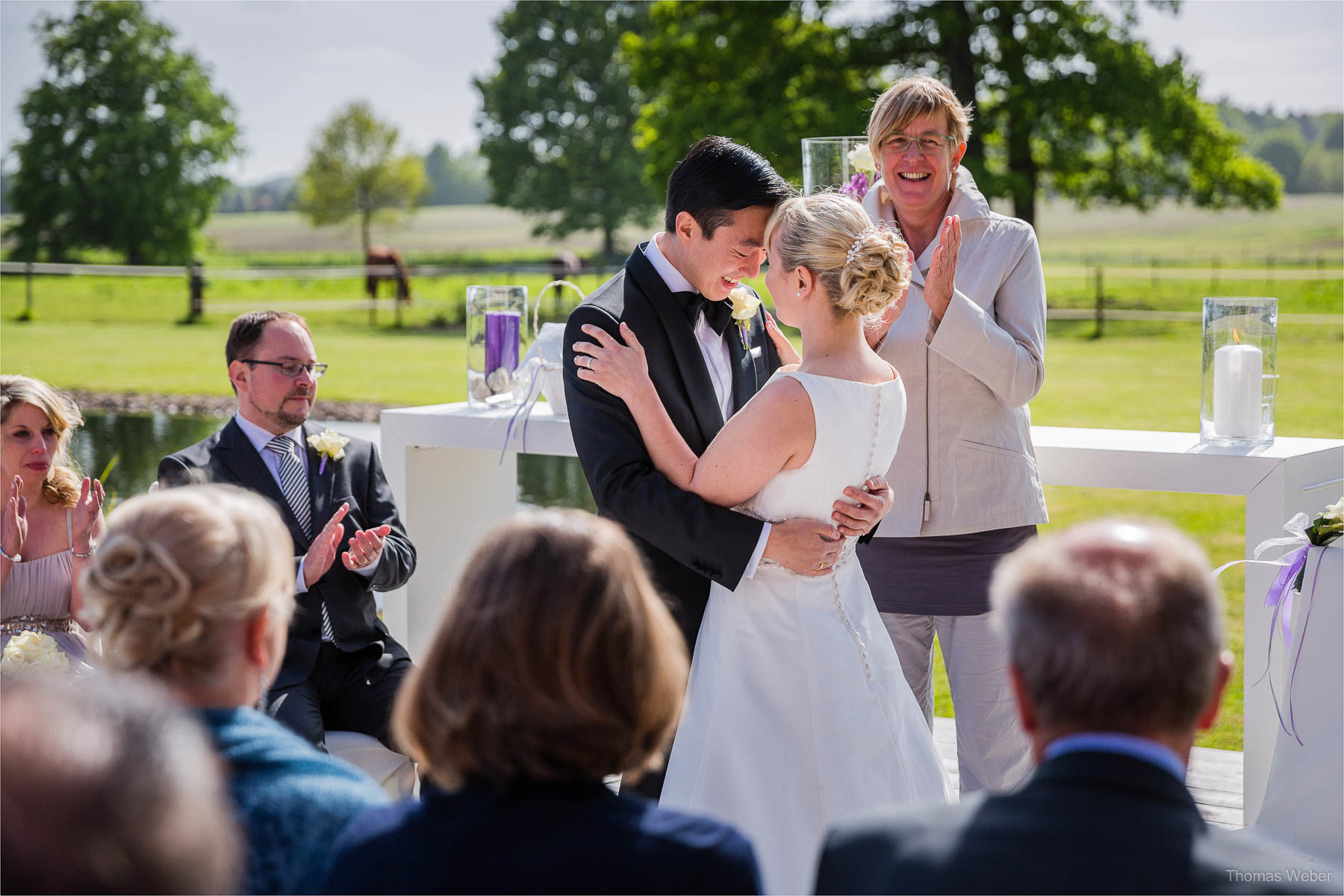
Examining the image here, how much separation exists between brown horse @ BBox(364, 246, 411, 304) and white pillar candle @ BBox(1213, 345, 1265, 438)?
972 inches

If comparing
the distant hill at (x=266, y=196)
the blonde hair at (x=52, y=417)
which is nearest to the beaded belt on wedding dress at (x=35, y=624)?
the blonde hair at (x=52, y=417)

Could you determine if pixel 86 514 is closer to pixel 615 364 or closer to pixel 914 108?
pixel 615 364

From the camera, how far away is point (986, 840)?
129 centimetres

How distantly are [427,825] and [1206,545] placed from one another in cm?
896

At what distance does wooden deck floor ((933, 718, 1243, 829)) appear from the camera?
3805mm

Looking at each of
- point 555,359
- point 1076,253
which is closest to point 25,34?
point 1076,253

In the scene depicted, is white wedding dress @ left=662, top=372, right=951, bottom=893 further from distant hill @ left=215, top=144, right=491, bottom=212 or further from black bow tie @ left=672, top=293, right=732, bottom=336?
distant hill @ left=215, top=144, right=491, bottom=212

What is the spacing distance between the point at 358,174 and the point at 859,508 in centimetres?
5782

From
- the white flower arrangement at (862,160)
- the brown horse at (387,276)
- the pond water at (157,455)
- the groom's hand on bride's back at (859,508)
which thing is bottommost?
the pond water at (157,455)

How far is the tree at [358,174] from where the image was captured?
56031 millimetres

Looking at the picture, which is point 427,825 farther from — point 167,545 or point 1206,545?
point 1206,545

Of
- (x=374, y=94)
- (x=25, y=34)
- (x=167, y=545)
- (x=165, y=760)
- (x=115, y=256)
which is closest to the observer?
(x=165, y=760)

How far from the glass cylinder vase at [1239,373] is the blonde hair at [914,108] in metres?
1.03

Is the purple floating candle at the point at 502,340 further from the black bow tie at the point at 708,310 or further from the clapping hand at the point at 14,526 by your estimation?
the clapping hand at the point at 14,526
